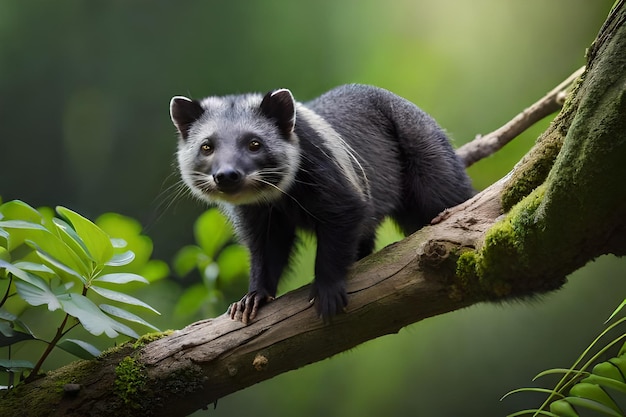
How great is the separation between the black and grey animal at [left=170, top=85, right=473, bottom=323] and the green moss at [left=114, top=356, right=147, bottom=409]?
1.20ft

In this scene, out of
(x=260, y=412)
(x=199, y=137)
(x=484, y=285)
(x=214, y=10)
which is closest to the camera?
(x=484, y=285)

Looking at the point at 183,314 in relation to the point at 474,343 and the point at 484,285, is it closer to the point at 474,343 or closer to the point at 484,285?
the point at 474,343

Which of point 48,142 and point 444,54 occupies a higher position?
point 48,142

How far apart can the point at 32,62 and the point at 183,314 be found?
182 cm

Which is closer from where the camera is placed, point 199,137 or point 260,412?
point 199,137

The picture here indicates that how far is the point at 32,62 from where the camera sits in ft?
12.3

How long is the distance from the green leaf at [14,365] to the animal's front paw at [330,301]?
3.33 feet

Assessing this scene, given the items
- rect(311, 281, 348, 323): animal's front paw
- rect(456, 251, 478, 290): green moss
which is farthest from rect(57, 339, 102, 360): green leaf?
rect(456, 251, 478, 290): green moss

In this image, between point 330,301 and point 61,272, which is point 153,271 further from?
point 330,301

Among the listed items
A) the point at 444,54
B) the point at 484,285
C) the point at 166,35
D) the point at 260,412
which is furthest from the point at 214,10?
the point at 484,285

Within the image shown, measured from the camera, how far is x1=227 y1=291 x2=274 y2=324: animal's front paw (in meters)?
2.13

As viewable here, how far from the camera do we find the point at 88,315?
6.09ft

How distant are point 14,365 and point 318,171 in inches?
48.0

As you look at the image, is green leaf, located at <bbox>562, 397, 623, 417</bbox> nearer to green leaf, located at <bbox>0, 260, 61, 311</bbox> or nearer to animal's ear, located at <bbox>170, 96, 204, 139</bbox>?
green leaf, located at <bbox>0, 260, 61, 311</bbox>
